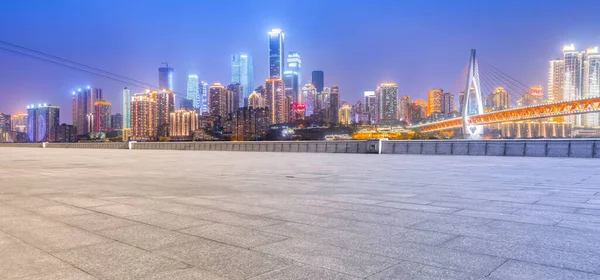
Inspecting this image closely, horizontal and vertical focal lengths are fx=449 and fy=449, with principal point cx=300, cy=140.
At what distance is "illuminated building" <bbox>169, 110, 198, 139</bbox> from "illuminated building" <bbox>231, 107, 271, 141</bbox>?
3601 cm

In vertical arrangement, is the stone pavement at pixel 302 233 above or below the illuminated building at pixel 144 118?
below

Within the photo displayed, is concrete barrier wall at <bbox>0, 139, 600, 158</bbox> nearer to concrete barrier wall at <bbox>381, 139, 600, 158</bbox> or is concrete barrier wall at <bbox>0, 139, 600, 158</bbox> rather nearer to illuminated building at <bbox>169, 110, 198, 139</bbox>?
concrete barrier wall at <bbox>381, 139, 600, 158</bbox>

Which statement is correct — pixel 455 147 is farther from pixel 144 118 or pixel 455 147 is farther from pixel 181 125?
pixel 144 118

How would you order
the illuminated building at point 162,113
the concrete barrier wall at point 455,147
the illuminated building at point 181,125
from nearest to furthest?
the concrete barrier wall at point 455,147 < the illuminated building at point 162,113 < the illuminated building at point 181,125

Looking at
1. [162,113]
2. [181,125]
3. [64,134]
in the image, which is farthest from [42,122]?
[181,125]

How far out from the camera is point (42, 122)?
6629 inches

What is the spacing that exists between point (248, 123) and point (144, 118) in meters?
65.7

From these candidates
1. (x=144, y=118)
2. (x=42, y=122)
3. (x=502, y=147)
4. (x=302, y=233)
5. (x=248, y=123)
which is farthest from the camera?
(x=144, y=118)

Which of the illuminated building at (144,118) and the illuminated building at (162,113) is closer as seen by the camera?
the illuminated building at (162,113)

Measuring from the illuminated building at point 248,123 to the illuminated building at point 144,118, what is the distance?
4835 cm

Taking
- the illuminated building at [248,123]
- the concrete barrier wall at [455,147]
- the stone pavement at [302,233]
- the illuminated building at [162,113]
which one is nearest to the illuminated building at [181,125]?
the illuminated building at [162,113]

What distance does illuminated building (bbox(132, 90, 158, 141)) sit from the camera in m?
189

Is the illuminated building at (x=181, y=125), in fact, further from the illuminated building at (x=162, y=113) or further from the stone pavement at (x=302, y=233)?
the stone pavement at (x=302, y=233)

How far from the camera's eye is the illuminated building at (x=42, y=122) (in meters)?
166
